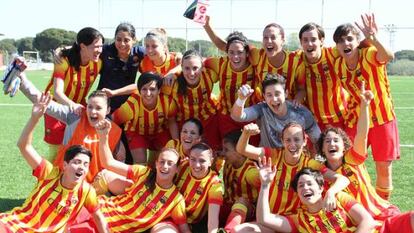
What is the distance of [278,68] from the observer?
500 cm

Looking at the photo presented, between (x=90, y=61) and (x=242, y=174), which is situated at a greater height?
(x=90, y=61)

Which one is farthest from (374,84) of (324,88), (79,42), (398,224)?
(79,42)

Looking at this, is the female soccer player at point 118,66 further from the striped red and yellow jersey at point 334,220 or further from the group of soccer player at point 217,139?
the striped red and yellow jersey at point 334,220

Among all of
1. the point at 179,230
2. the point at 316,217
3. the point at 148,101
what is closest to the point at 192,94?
the point at 148,101

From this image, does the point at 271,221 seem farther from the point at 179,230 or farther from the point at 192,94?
the point at 192,94

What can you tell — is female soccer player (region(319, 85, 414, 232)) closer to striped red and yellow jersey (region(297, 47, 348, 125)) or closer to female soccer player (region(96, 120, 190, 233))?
striped red and yellow jersey (region(297, 47, 348, 125))

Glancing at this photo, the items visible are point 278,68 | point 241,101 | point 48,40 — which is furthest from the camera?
point 48,40

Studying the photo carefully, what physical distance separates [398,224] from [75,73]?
11.0 feet

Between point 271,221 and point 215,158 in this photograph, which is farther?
point 215,158

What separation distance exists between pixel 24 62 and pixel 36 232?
4.52 ft

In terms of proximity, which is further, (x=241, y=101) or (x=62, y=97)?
(x=62, y=97)

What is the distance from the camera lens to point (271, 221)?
3.94 m

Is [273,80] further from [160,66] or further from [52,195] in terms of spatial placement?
[52,195]

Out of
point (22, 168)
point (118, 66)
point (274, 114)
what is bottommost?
point (22, 168)
